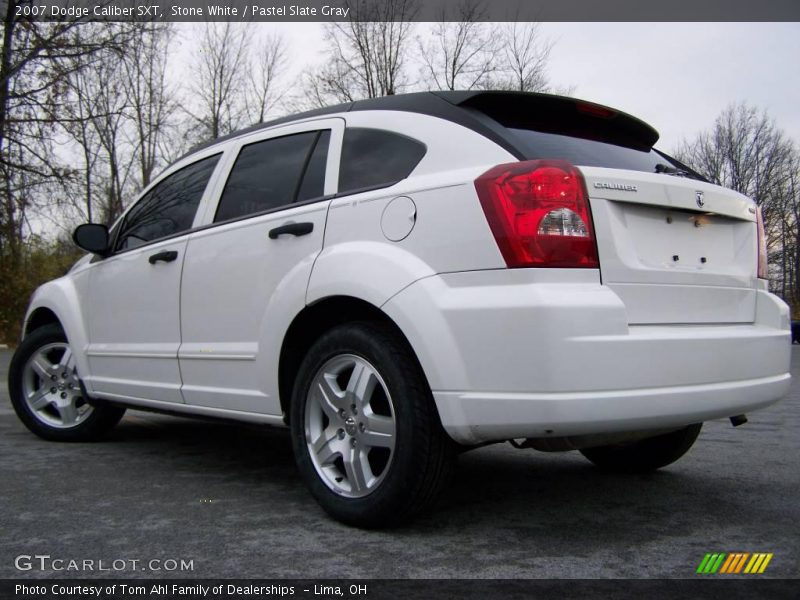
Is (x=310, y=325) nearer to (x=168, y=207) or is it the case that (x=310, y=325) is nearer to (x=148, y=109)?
(x=168, y=207)

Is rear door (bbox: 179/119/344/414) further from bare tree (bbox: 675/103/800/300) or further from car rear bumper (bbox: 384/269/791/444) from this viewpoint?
bare tree (bbox: 675/103/800/300)

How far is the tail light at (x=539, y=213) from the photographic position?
95.9 inches

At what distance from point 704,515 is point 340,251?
1.83m

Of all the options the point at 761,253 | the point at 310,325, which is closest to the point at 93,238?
the point at 310,325

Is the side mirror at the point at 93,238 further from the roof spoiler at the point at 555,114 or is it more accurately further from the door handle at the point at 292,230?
the roof spoiler at the point at 555,114

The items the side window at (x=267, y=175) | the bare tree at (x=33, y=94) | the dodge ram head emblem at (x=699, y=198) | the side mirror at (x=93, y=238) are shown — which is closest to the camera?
the dodge ram head emblem at (x=699, y=198)

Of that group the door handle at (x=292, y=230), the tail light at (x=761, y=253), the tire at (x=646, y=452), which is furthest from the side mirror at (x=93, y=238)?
the tail light at (x=761, y=253)

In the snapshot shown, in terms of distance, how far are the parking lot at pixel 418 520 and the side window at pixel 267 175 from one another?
1362 millimetres

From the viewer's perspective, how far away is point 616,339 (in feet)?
7.88

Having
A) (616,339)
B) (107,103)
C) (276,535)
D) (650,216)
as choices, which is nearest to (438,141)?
(650,216)

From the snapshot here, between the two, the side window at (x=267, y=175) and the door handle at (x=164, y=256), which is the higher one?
the side window at (x=267, y=175)

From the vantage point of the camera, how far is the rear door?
3.21 metres

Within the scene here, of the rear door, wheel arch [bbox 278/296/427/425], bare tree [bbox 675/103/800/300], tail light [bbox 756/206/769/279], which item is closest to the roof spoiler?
tail light [bbox 756/206/769/279]

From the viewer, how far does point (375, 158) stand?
3076 millimetres
